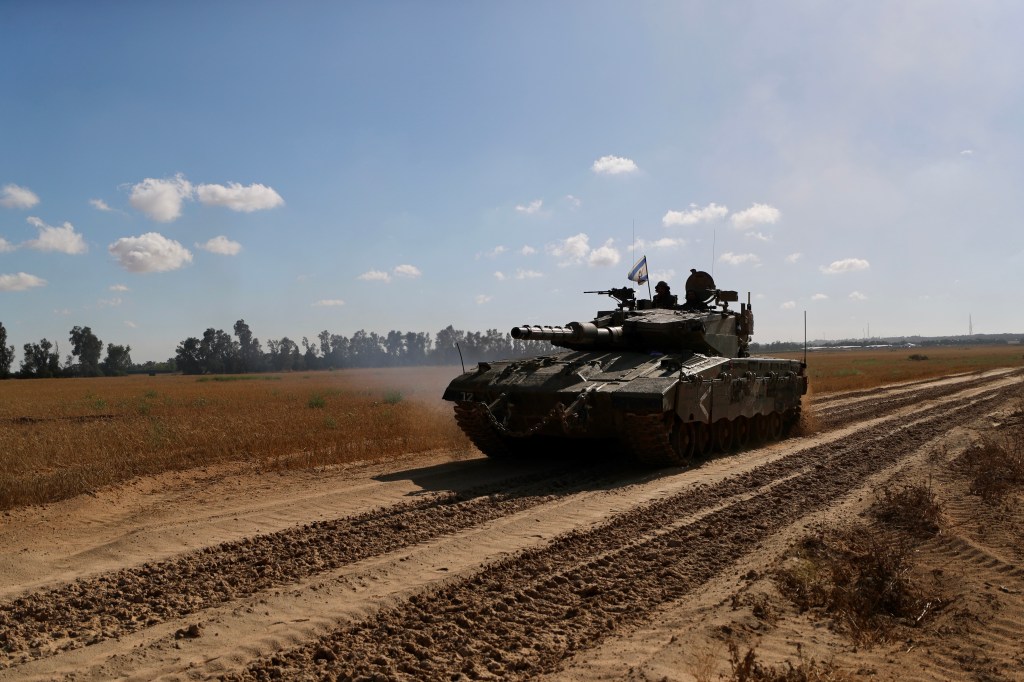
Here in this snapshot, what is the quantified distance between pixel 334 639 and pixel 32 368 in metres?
87.3

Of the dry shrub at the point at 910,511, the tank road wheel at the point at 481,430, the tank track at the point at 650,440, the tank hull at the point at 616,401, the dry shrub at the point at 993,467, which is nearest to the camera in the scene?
the dry shrub at the point at 910,511

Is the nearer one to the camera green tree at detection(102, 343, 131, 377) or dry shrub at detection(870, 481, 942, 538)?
dry shrub at detection(870, 481, 942, 538)

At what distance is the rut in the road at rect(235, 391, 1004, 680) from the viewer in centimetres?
432

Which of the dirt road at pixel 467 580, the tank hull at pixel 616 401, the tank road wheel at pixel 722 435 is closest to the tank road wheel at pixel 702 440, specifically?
the tank hull at pixel 616 401

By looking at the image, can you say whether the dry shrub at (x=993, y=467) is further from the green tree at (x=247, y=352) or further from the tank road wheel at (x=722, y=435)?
the green tree at (x=247, y=352)

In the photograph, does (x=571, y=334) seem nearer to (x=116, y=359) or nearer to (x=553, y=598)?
(x=553, y=598)

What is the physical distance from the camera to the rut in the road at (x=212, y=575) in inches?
194

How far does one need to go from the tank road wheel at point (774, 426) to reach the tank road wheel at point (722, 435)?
209 cm

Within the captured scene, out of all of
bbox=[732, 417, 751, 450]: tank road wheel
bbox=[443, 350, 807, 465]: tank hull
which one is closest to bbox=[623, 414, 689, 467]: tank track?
bbox=[443, 350, 807, 465]: tank hull

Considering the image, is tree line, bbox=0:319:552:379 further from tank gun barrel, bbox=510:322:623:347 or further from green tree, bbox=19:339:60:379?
tank gun barrel, bbox=510:322:623:347

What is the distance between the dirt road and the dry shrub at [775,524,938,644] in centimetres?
15

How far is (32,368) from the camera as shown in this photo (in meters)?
78.2

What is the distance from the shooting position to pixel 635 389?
10.7 meters

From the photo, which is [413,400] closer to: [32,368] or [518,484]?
[518,484]
